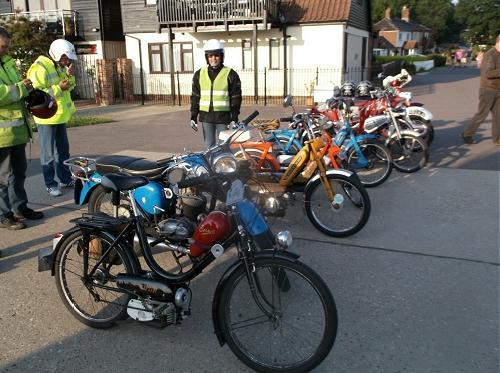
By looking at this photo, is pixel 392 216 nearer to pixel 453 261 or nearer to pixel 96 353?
pixel 453 261

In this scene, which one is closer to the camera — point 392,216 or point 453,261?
point 453,261

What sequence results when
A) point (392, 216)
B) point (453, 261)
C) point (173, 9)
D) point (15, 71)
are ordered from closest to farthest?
point (453, 261), point (15, 71), point (392, 216), point (173, 9)

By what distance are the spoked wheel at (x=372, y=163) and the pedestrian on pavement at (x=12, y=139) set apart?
4.02 m

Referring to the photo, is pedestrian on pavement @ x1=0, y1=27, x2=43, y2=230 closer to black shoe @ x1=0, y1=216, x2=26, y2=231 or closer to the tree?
black shoe @ x1=0, y1=216, x2=26, y2=231

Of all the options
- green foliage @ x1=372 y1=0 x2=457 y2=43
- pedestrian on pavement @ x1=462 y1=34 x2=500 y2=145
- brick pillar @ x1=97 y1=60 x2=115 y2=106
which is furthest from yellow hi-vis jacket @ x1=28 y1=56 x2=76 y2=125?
green foliage @ x1=372 y1=0 x2=457 y2=43

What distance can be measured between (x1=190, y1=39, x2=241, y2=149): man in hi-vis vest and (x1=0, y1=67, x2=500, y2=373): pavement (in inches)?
63.0

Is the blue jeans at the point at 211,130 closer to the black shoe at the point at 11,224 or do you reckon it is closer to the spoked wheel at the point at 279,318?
the black shoe at the point at 11,224

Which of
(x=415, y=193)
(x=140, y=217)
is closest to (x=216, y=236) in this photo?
(x=140, y=217)

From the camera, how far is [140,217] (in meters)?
3.26

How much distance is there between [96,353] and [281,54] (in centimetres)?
1830

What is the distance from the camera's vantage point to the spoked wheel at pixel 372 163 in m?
6.50

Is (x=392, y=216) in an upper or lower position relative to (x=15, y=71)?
lower

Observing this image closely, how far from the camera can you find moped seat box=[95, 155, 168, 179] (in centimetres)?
415

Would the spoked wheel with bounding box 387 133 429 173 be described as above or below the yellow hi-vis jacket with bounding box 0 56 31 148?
below
